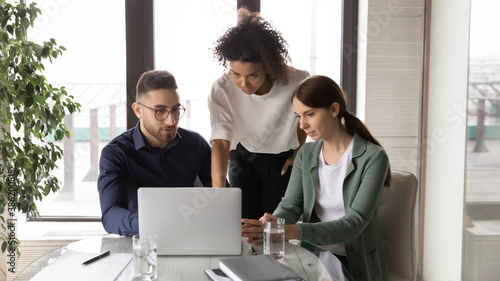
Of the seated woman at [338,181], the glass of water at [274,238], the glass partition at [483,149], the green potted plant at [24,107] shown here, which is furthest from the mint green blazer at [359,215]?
the green potted plant at [24,107]

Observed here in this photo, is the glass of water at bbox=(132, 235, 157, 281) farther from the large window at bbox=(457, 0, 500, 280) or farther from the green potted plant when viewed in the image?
the large window at bbox=(457, 0, 500, 280)

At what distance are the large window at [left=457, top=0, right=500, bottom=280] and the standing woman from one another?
0.83 meters

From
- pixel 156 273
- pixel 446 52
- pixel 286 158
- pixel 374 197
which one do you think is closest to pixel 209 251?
pixel 156 273

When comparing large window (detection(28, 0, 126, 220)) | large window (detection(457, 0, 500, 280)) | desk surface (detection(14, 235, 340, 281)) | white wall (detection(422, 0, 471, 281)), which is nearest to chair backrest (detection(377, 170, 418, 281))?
desk surface (detection(14, 235, 340, 281))

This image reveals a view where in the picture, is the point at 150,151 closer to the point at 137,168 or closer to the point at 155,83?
the point at 137,168

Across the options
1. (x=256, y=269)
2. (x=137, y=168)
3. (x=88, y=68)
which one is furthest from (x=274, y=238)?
(x=88, y=68)

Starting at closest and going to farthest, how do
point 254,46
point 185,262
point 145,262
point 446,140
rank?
point 145,262, point 185,262, point 254,46, point 446,140

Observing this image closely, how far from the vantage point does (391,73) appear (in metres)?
3.01

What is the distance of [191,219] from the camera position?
1388 mm

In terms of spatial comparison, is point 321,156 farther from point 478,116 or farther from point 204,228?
point 478,116

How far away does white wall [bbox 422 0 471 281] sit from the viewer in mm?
2582

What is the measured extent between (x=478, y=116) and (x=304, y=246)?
1.30 meters

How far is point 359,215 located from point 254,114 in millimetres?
775

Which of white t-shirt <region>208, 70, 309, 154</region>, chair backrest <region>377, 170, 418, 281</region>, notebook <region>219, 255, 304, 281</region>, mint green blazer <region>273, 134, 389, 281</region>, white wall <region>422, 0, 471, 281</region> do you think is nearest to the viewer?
notebook <region>219, 255, 304, 281</region>
